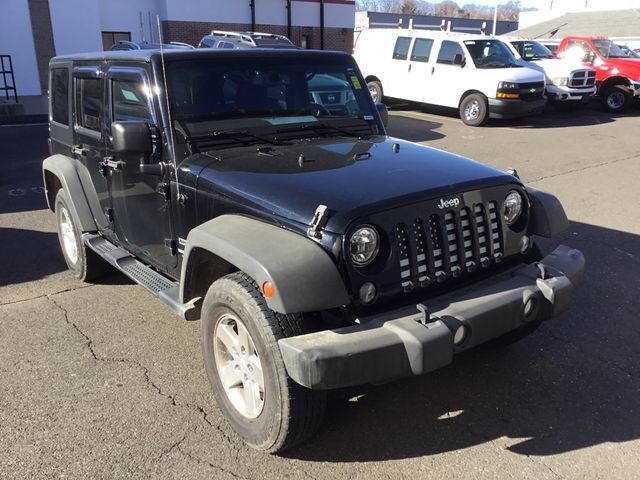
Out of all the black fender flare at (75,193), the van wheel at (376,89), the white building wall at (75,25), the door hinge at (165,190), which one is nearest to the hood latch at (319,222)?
the door hinge at (165,190)

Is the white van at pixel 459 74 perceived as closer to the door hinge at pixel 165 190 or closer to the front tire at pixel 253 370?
the door hinge at pixel 165 190

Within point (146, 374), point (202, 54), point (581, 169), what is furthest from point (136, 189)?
point (581, 169)

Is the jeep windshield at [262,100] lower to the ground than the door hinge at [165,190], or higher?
higher

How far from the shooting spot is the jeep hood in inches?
107

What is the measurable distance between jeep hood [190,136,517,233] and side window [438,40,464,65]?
1139 centimetres

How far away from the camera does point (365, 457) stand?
2850 mm

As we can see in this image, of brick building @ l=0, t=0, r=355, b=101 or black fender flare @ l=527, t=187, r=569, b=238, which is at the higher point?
brick building @ l=0, t=0, r=355, b=101

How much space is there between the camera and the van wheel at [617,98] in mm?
16578

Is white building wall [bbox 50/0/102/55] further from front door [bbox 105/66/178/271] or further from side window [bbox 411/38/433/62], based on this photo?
front door [bbox 105/66/178/271]

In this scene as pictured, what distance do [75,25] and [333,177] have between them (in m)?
21.4

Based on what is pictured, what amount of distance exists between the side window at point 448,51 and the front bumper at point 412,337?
12278mm

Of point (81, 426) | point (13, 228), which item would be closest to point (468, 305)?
point (81, 426)

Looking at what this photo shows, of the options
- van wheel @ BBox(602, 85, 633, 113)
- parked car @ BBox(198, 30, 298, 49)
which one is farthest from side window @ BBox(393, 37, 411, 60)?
van wheel @ BBox(602, 85, 633, 113)

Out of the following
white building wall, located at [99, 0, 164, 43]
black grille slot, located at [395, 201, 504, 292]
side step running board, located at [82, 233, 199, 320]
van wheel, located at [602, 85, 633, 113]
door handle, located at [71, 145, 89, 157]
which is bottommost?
van wheel, located at [602, 85, 633, 113]
